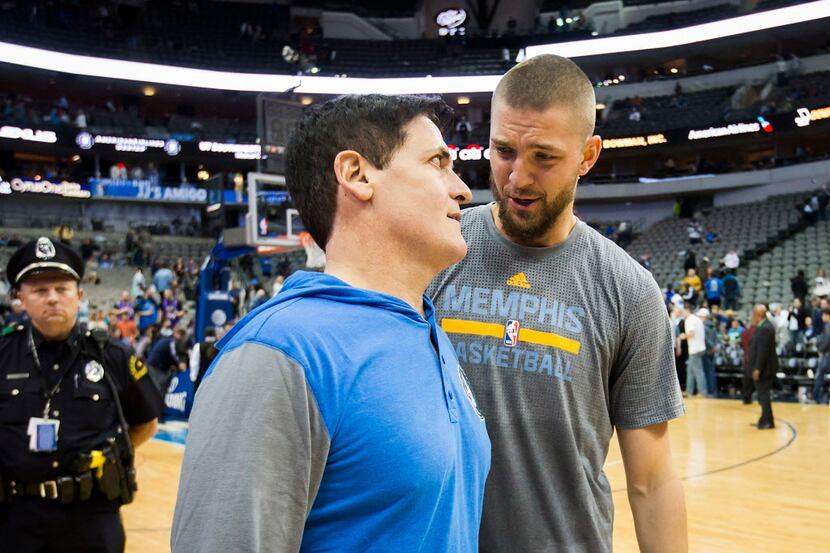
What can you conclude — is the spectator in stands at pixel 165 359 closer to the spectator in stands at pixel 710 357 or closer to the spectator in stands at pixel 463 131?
the spectator in stands at pixel 710 357

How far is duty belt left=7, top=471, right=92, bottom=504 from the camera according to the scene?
2938 millimetres

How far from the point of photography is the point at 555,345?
6.20 feet

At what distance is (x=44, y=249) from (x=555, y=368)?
2.29m

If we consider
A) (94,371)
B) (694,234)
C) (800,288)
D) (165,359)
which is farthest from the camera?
(694,234)

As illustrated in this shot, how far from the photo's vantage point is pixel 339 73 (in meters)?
34.3

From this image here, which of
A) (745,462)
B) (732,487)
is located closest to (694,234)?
(745,462)

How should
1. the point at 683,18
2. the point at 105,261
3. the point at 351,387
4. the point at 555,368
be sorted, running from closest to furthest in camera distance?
the point at 351,387, the point at 555,368, the point at 105,261, the point at 683,18

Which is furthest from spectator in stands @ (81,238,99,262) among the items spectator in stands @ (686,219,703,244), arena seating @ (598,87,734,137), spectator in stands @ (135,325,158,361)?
arena seating @ (598,87,734,137)

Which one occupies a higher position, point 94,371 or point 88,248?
point 94,371

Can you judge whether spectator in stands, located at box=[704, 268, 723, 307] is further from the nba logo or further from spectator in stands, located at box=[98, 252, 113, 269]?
spectator in stands, located at box=[98, 252, 113, 269]

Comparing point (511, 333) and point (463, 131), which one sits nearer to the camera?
point (511, 333)

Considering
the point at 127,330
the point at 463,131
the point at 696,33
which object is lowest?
the point at 127,330

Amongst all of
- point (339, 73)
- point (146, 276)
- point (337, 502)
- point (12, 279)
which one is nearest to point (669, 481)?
point (337, 502)

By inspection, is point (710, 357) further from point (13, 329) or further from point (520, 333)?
point (520, 333)
